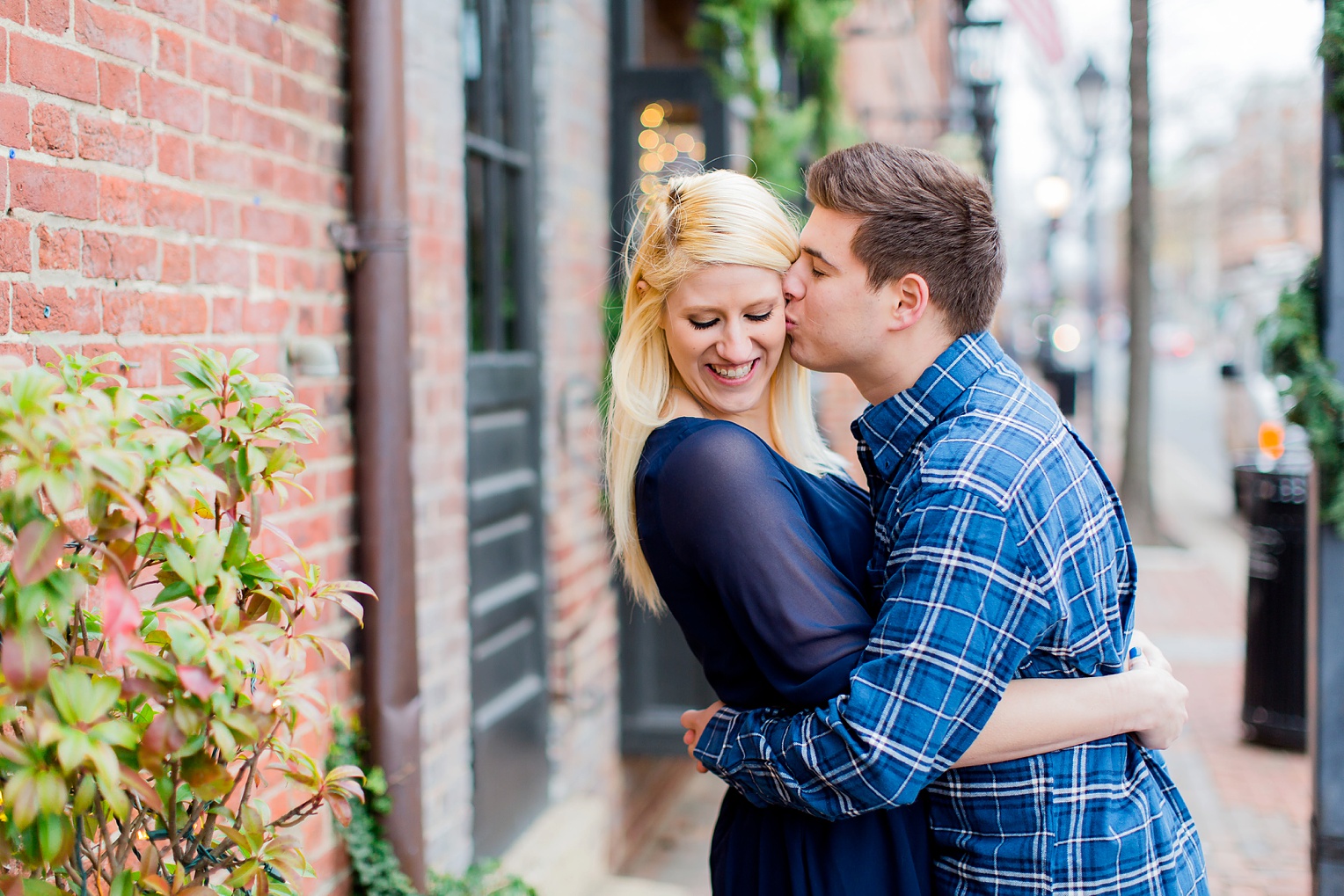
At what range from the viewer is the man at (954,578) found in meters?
1.61

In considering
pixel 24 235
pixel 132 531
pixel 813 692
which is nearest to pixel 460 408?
pixel 24 235

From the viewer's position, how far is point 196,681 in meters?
1.13

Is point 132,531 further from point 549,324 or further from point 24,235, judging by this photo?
point 549,324

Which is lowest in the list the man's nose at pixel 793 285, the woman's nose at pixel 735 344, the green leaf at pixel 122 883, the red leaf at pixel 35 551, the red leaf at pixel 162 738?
the green leaf at pixel 122 883

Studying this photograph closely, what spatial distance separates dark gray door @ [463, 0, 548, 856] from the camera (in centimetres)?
362

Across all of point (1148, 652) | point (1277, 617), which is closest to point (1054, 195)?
point (1277, 617)

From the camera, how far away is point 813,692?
171 cm

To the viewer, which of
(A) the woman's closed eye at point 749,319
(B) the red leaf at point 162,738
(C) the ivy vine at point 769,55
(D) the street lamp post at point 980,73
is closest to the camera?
(B) the red leaf at point 162,738

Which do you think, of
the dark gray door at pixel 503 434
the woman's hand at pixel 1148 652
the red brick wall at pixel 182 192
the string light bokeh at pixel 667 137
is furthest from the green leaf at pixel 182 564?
the string light bokeh at pixel 667 137

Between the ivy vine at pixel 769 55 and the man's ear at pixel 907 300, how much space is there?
105 inches

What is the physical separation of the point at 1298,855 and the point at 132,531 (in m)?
4.92

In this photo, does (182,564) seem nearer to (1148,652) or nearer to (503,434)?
(1148,652)

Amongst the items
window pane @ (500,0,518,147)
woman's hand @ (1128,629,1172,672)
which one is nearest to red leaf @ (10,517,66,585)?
woman's hand @ (1128,629,1172,672)

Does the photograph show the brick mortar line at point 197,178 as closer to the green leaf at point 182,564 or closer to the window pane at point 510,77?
the green leaf at point 182,564
